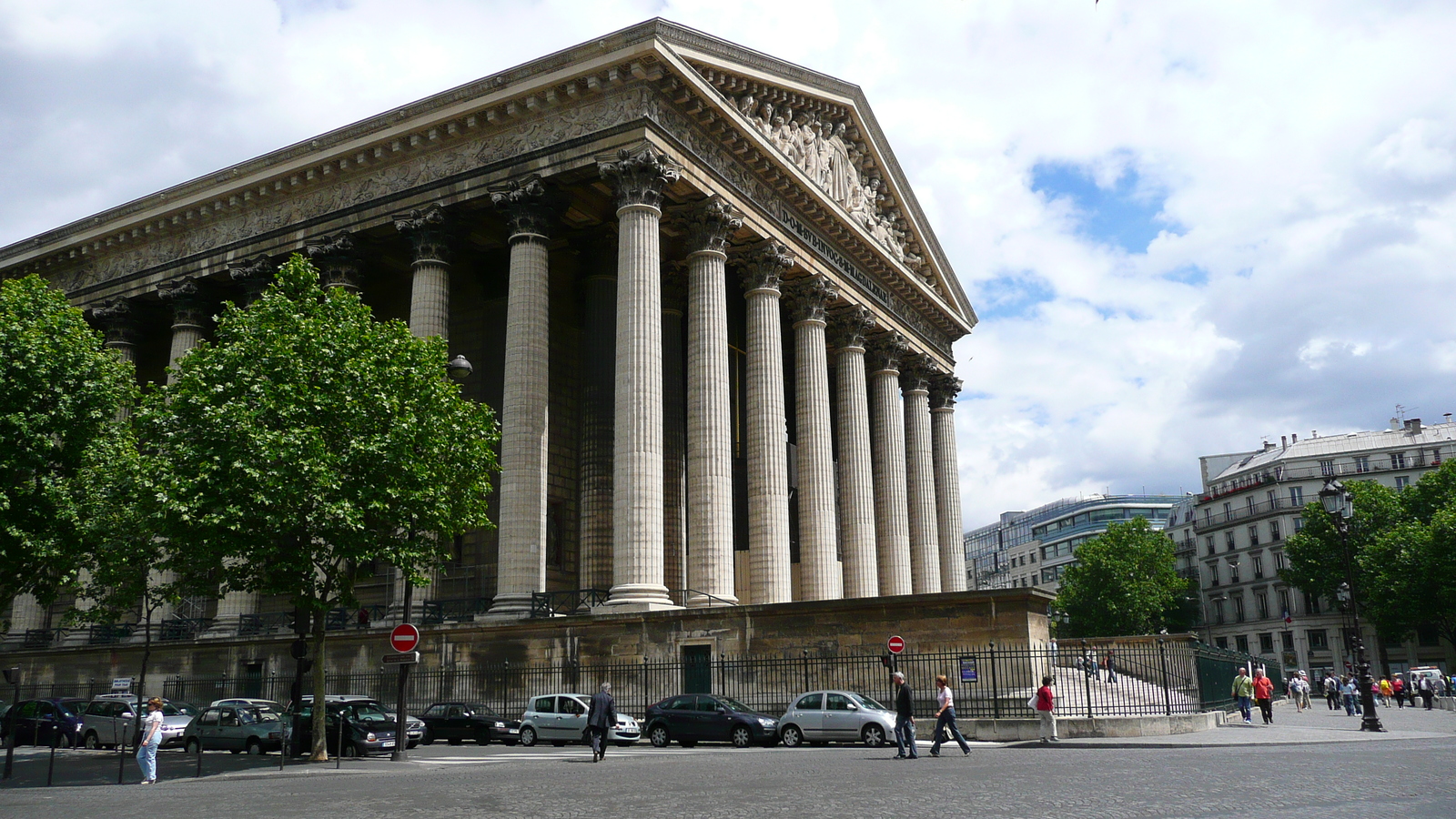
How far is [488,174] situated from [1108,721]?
22.0m

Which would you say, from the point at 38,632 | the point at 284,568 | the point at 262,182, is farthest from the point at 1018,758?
the point at 38,632

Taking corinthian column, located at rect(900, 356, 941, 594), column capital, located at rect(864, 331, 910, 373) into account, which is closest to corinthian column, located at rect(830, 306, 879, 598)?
column capital, located at rect(864, 331, 910, 373)

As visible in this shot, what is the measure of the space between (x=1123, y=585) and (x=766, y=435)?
5890 cm

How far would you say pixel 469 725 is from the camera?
2752 centimetres

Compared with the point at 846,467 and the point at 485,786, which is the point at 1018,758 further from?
the point at 846,467

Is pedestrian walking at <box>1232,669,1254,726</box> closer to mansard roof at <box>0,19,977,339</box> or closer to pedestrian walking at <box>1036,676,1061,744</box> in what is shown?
pedestrian walking at <box>1036,676,1061,744</box>

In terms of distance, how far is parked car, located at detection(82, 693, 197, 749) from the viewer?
90.8 feet

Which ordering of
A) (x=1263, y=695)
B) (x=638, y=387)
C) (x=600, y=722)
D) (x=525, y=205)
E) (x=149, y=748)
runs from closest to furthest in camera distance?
1. (x=149, y=748)
2. (x=600, y=722)
3. (x=638, y=387)
4. (x=1263, y=695)
5. (x=525, y=205)

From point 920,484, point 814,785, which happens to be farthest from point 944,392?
point 814,785

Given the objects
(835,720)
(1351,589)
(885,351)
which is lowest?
(835,720)

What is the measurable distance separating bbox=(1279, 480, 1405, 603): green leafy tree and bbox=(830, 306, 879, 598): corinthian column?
44.6 m

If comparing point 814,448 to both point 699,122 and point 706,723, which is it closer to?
point 699,122

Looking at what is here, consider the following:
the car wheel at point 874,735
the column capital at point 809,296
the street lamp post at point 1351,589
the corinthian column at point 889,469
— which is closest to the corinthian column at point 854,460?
the corinthian column at point 889,469

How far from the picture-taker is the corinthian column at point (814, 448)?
35.8 metres
